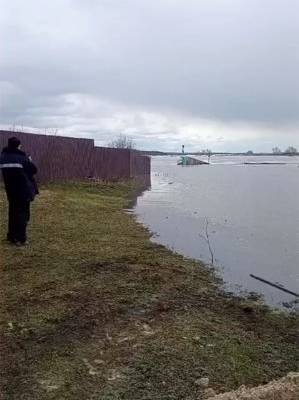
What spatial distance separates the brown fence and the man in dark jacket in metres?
11.9

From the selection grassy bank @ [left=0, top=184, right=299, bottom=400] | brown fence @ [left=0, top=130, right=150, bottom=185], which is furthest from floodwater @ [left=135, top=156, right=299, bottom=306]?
brown fence @ [left=0, top=130, right=150, bottom=185]

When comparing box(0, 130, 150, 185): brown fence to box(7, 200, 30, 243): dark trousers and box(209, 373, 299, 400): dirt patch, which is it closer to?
box(7, 200, 30, 243): dark trousers

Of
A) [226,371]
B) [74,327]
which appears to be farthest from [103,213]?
[226,371]

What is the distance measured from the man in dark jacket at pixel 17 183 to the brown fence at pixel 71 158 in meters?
11.9

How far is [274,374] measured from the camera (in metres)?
4.27

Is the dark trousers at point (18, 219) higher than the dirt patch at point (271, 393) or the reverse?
higher

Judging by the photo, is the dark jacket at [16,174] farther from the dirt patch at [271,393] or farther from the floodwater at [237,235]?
the dirt patch at [271,393]

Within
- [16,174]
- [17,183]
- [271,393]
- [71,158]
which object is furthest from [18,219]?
[71,158]

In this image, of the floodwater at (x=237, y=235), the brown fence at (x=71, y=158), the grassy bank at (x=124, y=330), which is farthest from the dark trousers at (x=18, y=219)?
Result: the brown fence at (x=71, y=158)

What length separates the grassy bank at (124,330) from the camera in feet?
13.1

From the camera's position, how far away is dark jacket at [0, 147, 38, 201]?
8.27m

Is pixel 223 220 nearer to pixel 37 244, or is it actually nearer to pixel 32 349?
pixel 37 244

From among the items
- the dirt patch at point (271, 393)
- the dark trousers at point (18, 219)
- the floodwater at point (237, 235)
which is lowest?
the floodwater at point (237, 235)

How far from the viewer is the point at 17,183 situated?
327 inches
